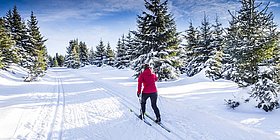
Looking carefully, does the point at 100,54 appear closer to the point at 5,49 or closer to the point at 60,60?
the point at 5,49

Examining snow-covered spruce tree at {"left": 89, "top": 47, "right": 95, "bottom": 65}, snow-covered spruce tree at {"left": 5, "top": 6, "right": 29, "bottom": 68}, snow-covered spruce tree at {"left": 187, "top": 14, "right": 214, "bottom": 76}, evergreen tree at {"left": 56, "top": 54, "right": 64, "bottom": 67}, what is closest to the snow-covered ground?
snow-covered spruce tree at {"left": 187, "top": 14, "right": 214, "bottom": 76}

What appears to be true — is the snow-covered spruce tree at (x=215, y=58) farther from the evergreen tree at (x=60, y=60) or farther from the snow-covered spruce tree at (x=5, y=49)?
the evergreen tree at (x=60, y=60)

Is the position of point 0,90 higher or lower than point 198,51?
lower

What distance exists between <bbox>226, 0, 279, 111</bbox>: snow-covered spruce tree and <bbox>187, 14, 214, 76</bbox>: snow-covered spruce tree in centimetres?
1600

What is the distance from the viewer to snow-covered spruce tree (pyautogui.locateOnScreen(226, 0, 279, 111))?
30.6 feet

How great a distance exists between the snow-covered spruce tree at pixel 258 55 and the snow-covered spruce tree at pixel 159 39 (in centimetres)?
1041

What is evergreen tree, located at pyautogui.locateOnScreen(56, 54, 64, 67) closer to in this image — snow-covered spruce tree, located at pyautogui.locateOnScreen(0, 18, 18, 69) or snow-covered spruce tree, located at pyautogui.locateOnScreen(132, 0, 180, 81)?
snow-covered spruce tree, located at pyautogui.locateOnScreen(0, 18, 18, 69)

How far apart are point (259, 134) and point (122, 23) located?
30.7 m

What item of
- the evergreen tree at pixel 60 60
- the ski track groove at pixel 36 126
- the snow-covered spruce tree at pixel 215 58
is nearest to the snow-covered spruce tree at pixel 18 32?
the snow-covered spruce tree at pixel 215 58

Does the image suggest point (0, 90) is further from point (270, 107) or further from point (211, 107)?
point (270, 107)

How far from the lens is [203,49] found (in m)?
27.7

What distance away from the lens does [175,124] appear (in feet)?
24.1

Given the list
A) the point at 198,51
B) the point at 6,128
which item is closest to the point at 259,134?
the point at 6,128

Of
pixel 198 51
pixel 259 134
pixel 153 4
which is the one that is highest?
pixel 153 4
